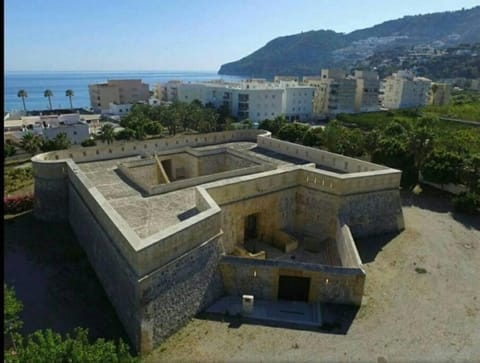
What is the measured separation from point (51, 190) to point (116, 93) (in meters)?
76.4

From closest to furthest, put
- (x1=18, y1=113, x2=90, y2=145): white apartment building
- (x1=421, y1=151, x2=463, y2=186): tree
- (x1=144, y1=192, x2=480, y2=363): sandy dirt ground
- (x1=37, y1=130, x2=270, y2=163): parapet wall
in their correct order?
(x1=144, y1=192, x2=480, y2=363): sandy dirt ground
(x1=37, y1=130, x2=270, y2=163): parapet wall
(x1=421, y1=151, x2=463, y2=186): tree
(x1=18, y1=113, x2=90, y2=145): white apartment building

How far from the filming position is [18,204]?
27078 millimetres

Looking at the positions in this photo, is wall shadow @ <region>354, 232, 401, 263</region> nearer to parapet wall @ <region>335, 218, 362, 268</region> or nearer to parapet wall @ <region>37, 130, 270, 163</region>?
parapet wall @ <region>335, 218, 362, 268</region>

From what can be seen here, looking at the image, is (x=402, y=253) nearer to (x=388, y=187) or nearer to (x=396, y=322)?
(x=388, y=187)

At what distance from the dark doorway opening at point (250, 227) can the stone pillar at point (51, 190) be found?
12678 mm

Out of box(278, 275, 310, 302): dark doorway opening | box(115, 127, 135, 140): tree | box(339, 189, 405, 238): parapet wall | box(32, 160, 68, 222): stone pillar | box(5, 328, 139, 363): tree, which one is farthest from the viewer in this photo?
box(115, 127, 135, 140): tree

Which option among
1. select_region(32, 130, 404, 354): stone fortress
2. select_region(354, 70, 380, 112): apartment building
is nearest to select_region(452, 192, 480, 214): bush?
select_region(32, 130, 404, 354): stone fortress

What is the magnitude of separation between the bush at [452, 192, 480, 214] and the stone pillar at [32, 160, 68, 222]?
28.6 metres

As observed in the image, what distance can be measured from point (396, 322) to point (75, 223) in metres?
19.4

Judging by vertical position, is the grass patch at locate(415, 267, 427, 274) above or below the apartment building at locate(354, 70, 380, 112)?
below

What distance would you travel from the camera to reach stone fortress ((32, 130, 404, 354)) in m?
14.4

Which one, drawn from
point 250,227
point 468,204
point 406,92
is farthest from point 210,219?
point 406,92

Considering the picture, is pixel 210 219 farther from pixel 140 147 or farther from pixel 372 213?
pixel 140 147

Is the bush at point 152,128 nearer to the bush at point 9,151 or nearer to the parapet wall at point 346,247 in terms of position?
the bush at point 9,151
